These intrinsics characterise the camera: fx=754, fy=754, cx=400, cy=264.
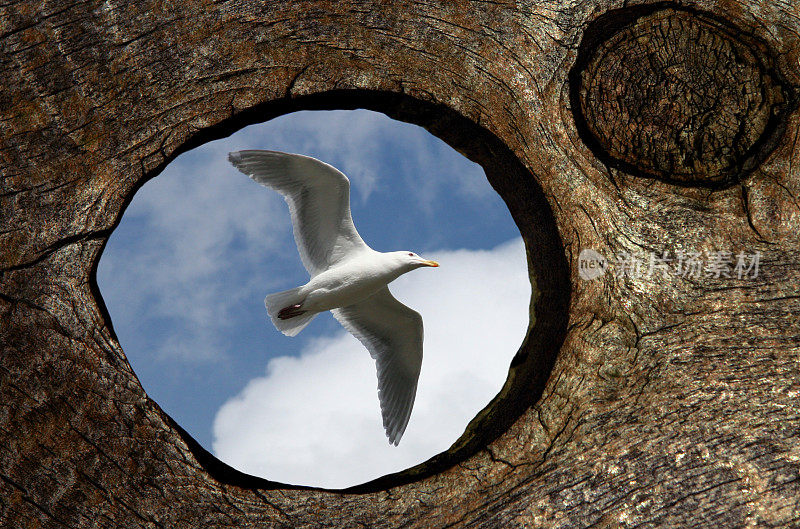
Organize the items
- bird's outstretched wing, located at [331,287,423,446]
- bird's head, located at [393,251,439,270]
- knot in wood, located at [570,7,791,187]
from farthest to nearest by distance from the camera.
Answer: bird's head, located at [393,251,439,270]
bird's outstretched wing, located at [331,287,423,446]
knot in wood, located at [570,7,791,187]

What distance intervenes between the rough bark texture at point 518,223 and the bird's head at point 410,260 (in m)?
1.52

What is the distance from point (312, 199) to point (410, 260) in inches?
37.6

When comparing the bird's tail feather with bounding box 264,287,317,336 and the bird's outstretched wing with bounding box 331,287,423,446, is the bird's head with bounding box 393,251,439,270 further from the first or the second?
the bird's tail feather with bounding box 264,287,317,336

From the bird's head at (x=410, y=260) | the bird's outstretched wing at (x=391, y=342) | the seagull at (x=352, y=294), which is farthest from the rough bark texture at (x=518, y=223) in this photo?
the bird's head at (x=410, y=260)

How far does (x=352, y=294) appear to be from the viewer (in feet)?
15.8

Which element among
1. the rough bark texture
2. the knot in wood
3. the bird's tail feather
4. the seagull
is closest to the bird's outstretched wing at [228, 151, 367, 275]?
the seagull

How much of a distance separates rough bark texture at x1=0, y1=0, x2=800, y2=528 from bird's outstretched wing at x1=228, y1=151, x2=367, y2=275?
702 millimetres

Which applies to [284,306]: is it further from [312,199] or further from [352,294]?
[312,199]

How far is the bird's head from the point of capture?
200 inches

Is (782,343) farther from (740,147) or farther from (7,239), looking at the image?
(7,239)

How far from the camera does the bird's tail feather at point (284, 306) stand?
4871mm

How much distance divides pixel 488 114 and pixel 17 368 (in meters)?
2.32

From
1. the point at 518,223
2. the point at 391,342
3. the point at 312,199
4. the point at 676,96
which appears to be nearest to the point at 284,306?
the point at 391,342

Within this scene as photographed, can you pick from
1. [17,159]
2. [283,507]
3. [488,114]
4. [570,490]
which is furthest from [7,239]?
[570,490]
